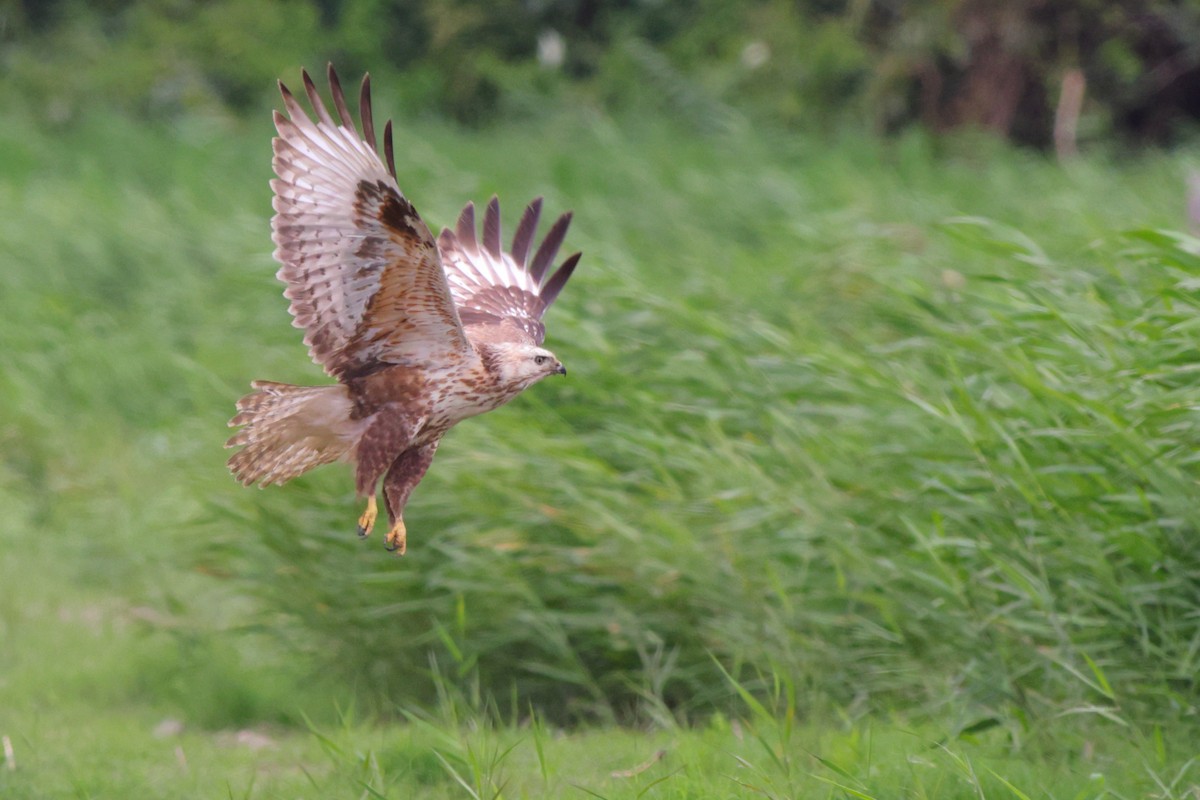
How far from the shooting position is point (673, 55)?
54.2 ft

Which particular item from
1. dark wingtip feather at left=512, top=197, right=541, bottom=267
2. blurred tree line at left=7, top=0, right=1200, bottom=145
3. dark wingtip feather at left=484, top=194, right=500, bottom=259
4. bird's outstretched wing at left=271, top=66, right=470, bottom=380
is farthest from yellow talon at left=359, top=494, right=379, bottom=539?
blurred tree line at left=7, top=0, right=1200, bottom=145

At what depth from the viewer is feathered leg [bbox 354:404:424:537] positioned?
2418 millimetres

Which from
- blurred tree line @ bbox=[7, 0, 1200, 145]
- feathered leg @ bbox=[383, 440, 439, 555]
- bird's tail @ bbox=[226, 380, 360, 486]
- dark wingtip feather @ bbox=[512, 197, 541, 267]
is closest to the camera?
feathered leg @ bbox=[383, 440, 439, 555]

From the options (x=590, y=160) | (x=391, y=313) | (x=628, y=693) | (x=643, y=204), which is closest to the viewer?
(x=391, y=313)

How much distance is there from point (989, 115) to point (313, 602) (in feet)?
33.0

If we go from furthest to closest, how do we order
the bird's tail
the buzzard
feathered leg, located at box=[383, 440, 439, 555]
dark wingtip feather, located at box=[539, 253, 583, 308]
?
dark wingtip feather, located at box=[539, 253, 583, 308] → the bird's tail → the buzzard → feathered leg, located at box=[383, 440, 439, 555]

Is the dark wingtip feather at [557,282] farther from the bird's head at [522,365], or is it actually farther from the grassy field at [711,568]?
the grassy field at [711,568]

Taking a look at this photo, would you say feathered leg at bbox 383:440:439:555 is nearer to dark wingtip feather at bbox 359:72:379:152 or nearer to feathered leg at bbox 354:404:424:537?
feathered leg at bbox 354:404:424:537

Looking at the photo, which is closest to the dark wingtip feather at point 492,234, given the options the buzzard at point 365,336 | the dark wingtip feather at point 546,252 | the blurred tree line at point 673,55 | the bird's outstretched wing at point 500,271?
the bird's outstretched wing at point 500,271

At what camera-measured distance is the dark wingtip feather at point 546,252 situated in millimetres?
3183

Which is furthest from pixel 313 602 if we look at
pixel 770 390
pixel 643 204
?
pixel 643 204

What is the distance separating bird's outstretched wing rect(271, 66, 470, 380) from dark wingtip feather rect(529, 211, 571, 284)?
21.9 inches

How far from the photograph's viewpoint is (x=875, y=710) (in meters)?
4.61

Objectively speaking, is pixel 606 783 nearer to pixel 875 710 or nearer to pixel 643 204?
pixel 875 710
